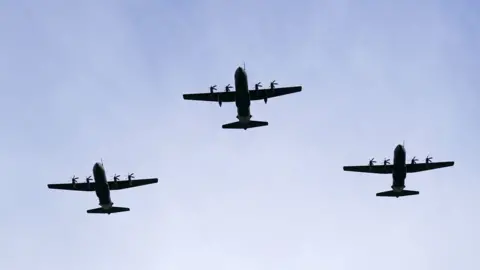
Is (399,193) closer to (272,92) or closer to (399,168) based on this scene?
(399,168)

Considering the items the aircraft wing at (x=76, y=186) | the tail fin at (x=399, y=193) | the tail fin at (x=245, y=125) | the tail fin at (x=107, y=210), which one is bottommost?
the tail fin at (x=107, y=210)

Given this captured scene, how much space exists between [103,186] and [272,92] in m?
27.7

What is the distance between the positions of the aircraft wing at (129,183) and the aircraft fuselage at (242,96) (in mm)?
17682

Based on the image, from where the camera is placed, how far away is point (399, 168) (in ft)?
340

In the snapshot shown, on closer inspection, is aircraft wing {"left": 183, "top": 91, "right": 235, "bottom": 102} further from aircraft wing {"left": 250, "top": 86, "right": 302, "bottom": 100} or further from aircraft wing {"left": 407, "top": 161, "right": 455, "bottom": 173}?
aircraft wing {"left": 407, "top": 161, "right": 455, "bottom": 173}

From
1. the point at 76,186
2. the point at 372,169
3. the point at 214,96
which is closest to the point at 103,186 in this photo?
the point at 76,186

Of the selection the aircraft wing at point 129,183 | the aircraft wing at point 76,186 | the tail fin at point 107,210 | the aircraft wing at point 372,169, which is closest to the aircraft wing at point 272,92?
the aircraft wing at point 372,169

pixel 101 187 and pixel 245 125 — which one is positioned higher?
pixel 245 125

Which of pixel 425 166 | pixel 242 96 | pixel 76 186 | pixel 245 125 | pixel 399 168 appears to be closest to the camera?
pixel 242 96

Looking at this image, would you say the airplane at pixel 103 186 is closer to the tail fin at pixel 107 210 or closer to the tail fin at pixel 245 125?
the tail fin at pixel 107 210

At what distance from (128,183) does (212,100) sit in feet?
59.8

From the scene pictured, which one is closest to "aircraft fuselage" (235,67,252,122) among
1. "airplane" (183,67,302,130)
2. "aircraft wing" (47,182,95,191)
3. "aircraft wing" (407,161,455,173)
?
"airplane" (183,67,302,130)

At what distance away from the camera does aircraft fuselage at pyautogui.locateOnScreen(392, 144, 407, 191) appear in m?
101

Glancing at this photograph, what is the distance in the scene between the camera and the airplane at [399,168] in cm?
10195
